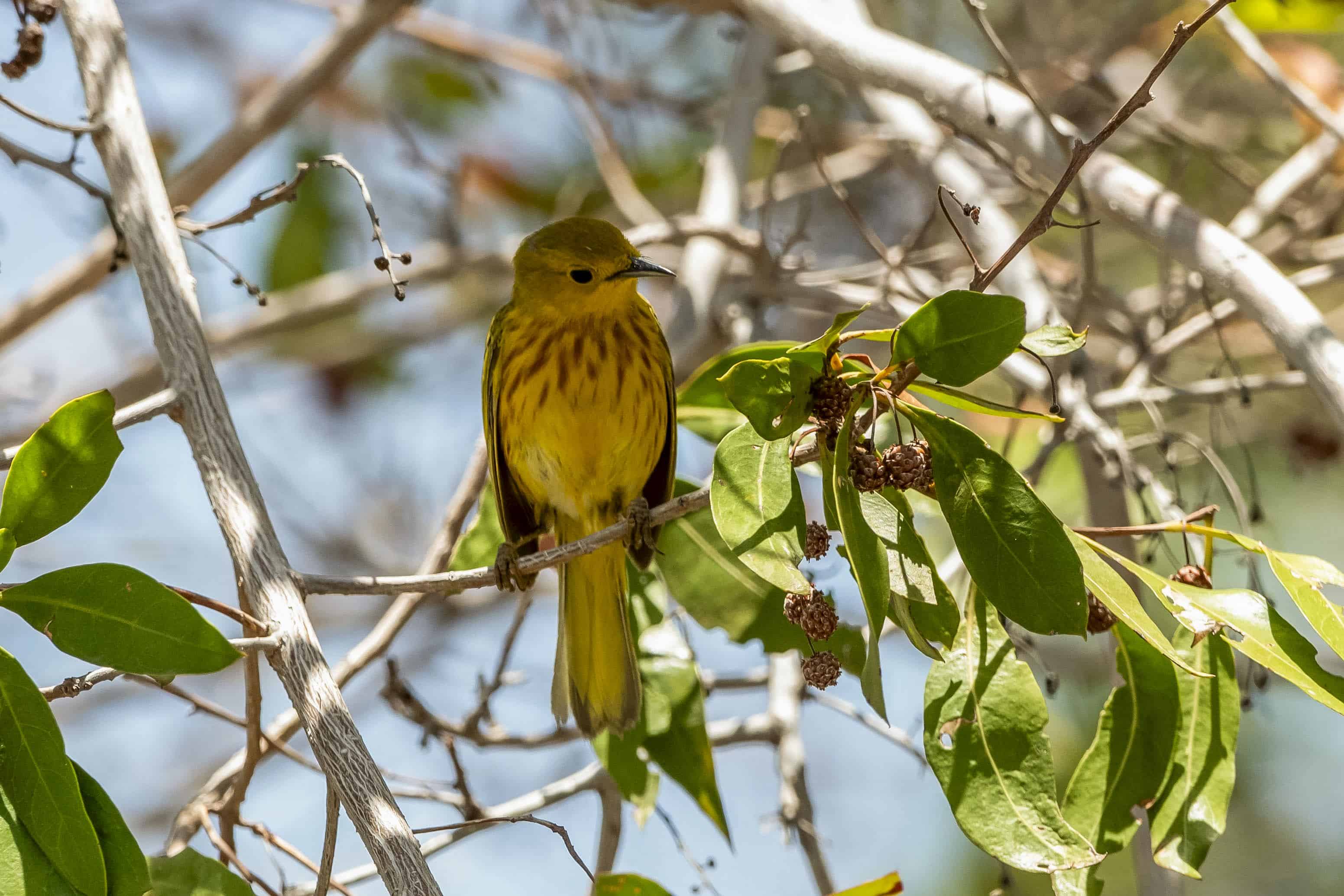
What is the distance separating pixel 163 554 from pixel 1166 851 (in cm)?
593

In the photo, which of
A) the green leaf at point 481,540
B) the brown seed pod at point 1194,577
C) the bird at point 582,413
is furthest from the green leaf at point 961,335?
the green leaf at point 481,540

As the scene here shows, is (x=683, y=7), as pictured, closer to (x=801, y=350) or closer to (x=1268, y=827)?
(x=801, y=350)

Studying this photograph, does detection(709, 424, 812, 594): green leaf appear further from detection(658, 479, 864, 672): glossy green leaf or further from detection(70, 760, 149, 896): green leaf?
detection(70, 760, 149, 896): green leaf

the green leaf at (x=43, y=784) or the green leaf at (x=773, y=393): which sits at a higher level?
the green leaf at (x=773, y=393)

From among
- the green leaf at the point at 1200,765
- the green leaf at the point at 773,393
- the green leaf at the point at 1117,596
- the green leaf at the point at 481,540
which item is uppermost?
the green leaf at the point at 481,540

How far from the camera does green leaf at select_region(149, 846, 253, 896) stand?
88.3 inches

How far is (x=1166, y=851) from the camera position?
2.23 m

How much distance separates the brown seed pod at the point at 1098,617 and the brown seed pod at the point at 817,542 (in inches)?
20.4

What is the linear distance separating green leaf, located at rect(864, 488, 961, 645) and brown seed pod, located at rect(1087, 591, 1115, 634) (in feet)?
1.10

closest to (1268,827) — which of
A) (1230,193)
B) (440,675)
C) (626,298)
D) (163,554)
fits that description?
(1230,193)

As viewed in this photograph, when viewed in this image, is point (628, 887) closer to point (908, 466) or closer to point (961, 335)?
point (908, 466)

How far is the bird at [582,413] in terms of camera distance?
3346 millimetres

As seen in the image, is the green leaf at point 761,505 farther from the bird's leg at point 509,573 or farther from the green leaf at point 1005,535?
the bird's leg at point 509,573

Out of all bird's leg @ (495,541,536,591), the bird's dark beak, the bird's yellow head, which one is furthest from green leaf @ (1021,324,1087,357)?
the bird's yellow head
